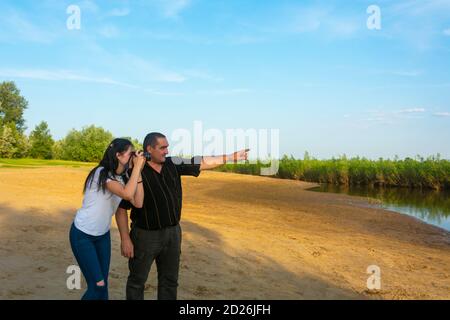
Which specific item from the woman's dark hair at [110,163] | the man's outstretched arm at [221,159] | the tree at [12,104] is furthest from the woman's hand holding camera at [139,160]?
the tree at [12,104]

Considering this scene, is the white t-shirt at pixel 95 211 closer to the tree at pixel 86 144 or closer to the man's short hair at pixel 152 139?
the man's short hair at pixel 152 139

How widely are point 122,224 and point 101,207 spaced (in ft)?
0.91

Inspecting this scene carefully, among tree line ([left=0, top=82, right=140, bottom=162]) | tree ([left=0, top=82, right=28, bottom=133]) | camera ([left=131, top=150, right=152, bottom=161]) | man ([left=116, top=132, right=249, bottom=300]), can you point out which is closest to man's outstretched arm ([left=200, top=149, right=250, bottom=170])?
man ([left=116, top=132, right=249, bottom=300])

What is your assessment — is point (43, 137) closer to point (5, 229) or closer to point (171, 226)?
point (5, 229)

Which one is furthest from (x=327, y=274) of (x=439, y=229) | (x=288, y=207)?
(x=288, y=207)

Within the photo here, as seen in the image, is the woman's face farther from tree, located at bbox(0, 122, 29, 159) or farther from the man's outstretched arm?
→ tree, located at bbox(0, 122, 29, 159)

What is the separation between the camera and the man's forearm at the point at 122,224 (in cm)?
406

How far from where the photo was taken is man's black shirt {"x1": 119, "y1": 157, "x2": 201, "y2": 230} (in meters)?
4.12

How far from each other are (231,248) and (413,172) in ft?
99.5

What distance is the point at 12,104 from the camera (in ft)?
240

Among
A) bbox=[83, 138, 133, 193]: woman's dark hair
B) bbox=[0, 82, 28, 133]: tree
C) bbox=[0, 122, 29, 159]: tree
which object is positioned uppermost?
bbox=[0, 82, 28, 133]: tree

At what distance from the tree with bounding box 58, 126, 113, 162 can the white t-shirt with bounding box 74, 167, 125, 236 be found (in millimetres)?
50243

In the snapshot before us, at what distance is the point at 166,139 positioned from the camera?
13.8 feet

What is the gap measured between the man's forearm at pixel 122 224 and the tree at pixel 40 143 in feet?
183
